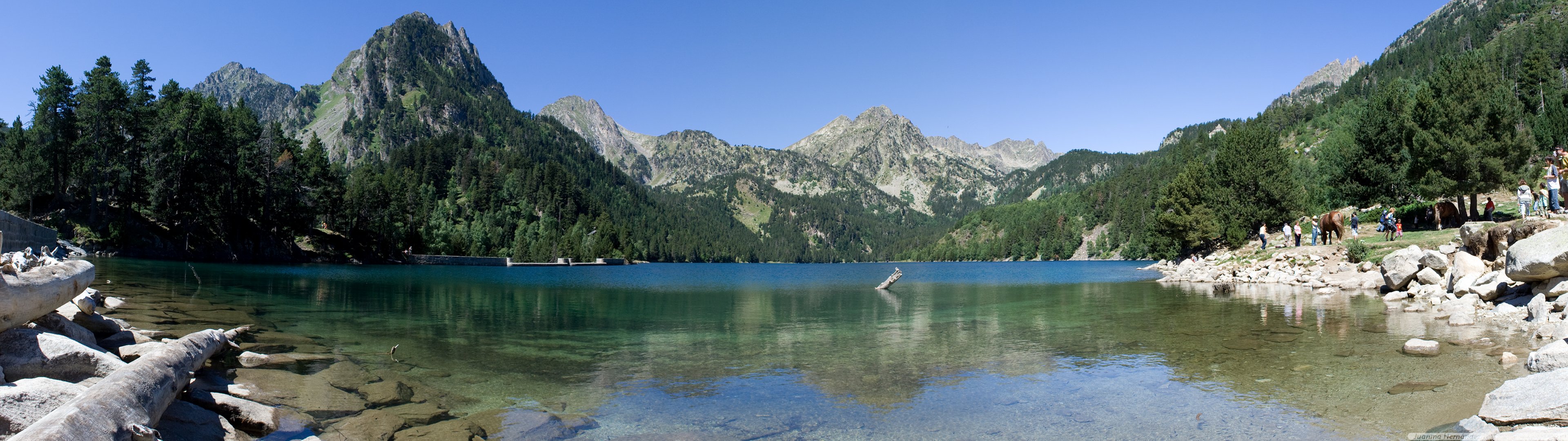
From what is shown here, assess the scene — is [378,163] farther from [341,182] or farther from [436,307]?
[436,307]

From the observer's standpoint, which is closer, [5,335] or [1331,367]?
[5,335]

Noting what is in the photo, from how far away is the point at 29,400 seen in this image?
312 inches

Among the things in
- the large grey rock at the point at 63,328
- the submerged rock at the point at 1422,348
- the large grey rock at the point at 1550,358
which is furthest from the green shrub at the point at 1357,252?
the large grey rock at the point at 63,328

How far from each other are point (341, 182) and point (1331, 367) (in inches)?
4675

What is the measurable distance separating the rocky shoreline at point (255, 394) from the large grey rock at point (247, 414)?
2cm

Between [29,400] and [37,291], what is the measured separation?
10.6 ft

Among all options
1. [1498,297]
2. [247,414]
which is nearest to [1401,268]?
[1498,297]

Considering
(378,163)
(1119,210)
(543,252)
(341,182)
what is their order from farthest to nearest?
(1119,210) < (378,163) < (543,252) < (341,182)

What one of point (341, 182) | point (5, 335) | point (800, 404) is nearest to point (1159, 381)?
point (800, 404)

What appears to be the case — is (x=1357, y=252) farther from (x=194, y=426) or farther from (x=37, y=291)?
(x=37, y=291)

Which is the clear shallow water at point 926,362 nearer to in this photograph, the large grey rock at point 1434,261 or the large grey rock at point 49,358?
the large grey rock at point 1434,261

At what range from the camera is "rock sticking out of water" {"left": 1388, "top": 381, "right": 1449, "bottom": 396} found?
11.4 metres

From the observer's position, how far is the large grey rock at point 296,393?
37.7 feet

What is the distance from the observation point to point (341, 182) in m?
103
